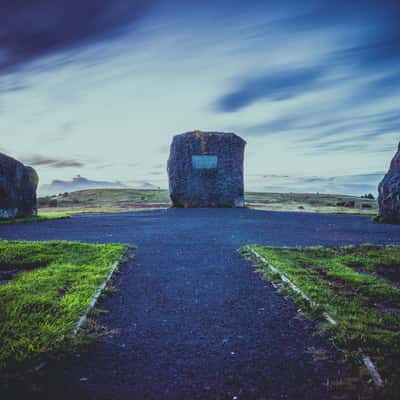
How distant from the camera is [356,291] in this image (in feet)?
16.1

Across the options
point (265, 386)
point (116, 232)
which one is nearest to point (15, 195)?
point (116, 232)

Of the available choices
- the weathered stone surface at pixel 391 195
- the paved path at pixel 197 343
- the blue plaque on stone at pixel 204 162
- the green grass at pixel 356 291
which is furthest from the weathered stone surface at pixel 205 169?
the paved path at pixel 197 343

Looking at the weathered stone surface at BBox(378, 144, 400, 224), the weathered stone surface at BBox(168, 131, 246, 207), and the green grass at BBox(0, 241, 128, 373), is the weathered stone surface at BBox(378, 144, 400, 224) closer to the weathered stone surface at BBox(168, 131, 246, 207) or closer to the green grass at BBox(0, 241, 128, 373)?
the weathered stone surface at BBox(168, 131, 246, 207)

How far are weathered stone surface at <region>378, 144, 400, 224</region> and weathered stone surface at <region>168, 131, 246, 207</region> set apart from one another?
10.1 m

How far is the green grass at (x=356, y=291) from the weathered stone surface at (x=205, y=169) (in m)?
14.2

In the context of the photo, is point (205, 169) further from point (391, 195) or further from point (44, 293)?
point (44, 293)

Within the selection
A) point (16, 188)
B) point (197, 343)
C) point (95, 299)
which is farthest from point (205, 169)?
point (197, 343)

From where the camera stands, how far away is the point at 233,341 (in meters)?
3.53

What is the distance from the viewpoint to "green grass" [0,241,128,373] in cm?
316

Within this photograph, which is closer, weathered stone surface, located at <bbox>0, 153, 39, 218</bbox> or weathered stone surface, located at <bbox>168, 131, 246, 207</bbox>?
weathered stone surface, located at <bbox>0, 153, 39, 218</bbox>

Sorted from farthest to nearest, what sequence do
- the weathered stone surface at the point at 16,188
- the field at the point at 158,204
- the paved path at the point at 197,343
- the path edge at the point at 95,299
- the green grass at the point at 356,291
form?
the field at the point at 158,204 < the weathered stone surface at the point at 16,188 < the path edge at the point at 95,299 < the green grass at the point at 356,291 < the paved path at the point at 197,343

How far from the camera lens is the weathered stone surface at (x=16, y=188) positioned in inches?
556

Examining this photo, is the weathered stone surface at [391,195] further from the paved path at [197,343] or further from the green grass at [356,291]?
the paved path at [197,343]

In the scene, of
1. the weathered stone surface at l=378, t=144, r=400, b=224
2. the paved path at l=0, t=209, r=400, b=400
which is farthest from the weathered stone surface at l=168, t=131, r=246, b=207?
the paved path at l=0, t=209, r=400, b=400
